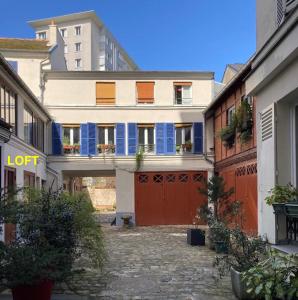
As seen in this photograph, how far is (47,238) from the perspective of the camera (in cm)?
660

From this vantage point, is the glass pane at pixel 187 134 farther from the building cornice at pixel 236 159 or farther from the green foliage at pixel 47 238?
the green foliage at pixel 47 238

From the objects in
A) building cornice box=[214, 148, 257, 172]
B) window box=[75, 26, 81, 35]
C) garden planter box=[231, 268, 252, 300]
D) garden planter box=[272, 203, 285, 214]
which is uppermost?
window box=[75, 26, 81, 35]

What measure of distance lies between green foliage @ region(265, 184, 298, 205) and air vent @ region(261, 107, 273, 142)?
1018 millimetres

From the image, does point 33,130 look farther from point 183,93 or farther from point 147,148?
point 183,93

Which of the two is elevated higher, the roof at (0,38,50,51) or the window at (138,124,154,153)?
the roof at (0,38,50,51)

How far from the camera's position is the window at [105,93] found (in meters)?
23.8

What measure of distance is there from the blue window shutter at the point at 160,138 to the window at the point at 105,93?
2.63 metres

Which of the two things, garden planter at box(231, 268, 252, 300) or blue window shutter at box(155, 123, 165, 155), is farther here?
blue window shutter at box(155, 123, 165, 155)

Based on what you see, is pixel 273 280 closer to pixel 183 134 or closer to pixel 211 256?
pixel 211 256

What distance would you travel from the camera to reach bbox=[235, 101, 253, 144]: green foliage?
14.9 m

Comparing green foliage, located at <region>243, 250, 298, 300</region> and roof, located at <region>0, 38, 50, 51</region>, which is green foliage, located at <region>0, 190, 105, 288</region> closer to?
green foliage, located at <region>243, 250, 298, 300</region>

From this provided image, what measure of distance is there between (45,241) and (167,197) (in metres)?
17.1

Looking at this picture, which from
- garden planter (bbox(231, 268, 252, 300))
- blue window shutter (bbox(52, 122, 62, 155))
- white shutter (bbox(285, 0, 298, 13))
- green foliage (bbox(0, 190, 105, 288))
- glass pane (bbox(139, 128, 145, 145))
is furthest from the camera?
glass pane (bbox(139, 128, 145, 145))

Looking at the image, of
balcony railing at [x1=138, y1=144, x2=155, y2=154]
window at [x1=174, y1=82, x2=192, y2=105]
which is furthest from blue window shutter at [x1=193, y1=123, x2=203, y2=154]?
balcony railing at [x1=138, y1=144, x2=155, y2=154]
